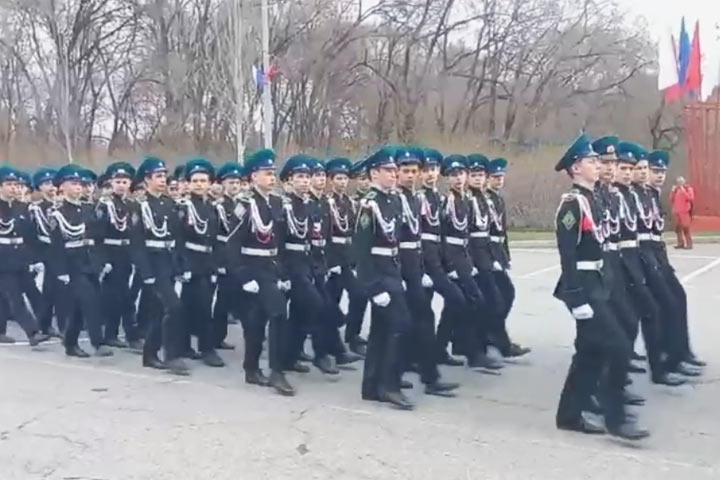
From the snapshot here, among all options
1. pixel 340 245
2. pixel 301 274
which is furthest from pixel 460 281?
pixel 301 274

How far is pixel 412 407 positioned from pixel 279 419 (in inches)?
38.7

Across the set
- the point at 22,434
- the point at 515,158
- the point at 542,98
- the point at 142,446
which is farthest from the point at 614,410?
the point at 542,98

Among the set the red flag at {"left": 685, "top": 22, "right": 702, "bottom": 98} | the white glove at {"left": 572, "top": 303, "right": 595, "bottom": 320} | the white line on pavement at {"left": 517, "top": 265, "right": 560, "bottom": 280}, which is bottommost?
the white line on pavement at {"left": 517, "top": 265, "right": 560, "bottom": 280}

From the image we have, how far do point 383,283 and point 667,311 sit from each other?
2.39 meters

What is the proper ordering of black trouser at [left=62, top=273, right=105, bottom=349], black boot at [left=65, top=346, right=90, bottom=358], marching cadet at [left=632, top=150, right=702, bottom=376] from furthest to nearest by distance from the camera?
black boot at [left=65, top=346, right=90, bottom=358] → black trouser at [left=62, top=273, right=105, bottom=349] → marching cadet at [left=632, top=150, right=702, bottom=376]

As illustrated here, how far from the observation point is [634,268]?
27.5ft

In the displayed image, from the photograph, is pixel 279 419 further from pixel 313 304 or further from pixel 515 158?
pixel 515 158

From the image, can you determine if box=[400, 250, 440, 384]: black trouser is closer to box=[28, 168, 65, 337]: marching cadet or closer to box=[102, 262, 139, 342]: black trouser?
box=[102, 262, 139, 342]: black trouser

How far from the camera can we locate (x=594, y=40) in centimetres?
4253

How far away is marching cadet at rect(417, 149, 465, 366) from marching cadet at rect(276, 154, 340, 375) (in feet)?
3.12

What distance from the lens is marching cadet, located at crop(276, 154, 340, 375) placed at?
9133 millimetres

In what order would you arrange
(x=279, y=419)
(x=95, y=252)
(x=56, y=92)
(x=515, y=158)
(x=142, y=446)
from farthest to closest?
1. (x=56, y=92)
2. (x=515, y=158)
3. (x=95, y=252)
4. (x=279, y=419)
5. (x=142, y=446)

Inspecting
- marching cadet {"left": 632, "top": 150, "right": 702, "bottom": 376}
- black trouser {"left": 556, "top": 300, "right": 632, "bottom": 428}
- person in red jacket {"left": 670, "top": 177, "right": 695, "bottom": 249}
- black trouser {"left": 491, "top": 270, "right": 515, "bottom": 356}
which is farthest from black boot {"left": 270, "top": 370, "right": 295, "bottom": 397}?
person in red jacket {"left": 670, "top": 177, "right": 695, "bottom": 249}

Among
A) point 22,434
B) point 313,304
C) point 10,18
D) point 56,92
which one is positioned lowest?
point 22,434
